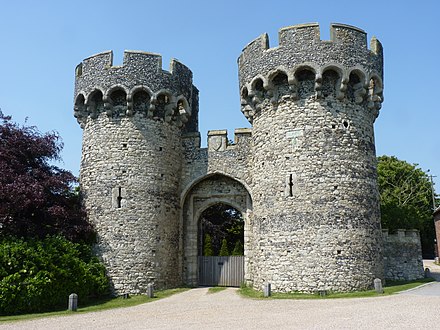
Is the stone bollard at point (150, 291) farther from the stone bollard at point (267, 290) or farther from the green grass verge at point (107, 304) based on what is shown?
the stone bollard at point (267, 290)

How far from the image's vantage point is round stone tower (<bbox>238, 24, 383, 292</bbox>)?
600 inches

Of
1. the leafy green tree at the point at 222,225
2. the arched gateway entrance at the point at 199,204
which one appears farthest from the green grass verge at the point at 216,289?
the leafy green tree at the point at 222,225

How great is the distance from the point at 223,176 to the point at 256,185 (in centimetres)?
234

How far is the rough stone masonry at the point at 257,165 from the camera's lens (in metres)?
15.5

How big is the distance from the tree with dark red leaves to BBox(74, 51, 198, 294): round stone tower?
3.35 feet

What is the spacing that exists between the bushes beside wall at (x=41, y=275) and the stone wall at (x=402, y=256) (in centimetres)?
1186

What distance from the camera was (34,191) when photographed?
51.6 feet

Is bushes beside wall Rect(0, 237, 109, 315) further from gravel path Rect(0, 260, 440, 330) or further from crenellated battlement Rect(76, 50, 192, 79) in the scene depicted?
crenellated battlement Rect(76, 50, 192, 79)

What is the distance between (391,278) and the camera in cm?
1852

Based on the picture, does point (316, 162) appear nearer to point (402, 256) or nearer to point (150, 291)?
point (402, 256)

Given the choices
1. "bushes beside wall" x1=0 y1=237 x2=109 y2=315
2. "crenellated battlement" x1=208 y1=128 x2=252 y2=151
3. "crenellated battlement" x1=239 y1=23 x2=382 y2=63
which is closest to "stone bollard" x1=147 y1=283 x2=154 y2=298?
"bushes beside wall" x1=0 y1=237 x2=109 y2=315

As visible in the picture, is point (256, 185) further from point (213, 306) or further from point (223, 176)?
point (213, 306)

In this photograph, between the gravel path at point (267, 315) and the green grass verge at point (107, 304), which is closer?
the gravel path at point (267, 315)

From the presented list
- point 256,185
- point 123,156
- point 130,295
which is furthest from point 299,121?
point 130,295
